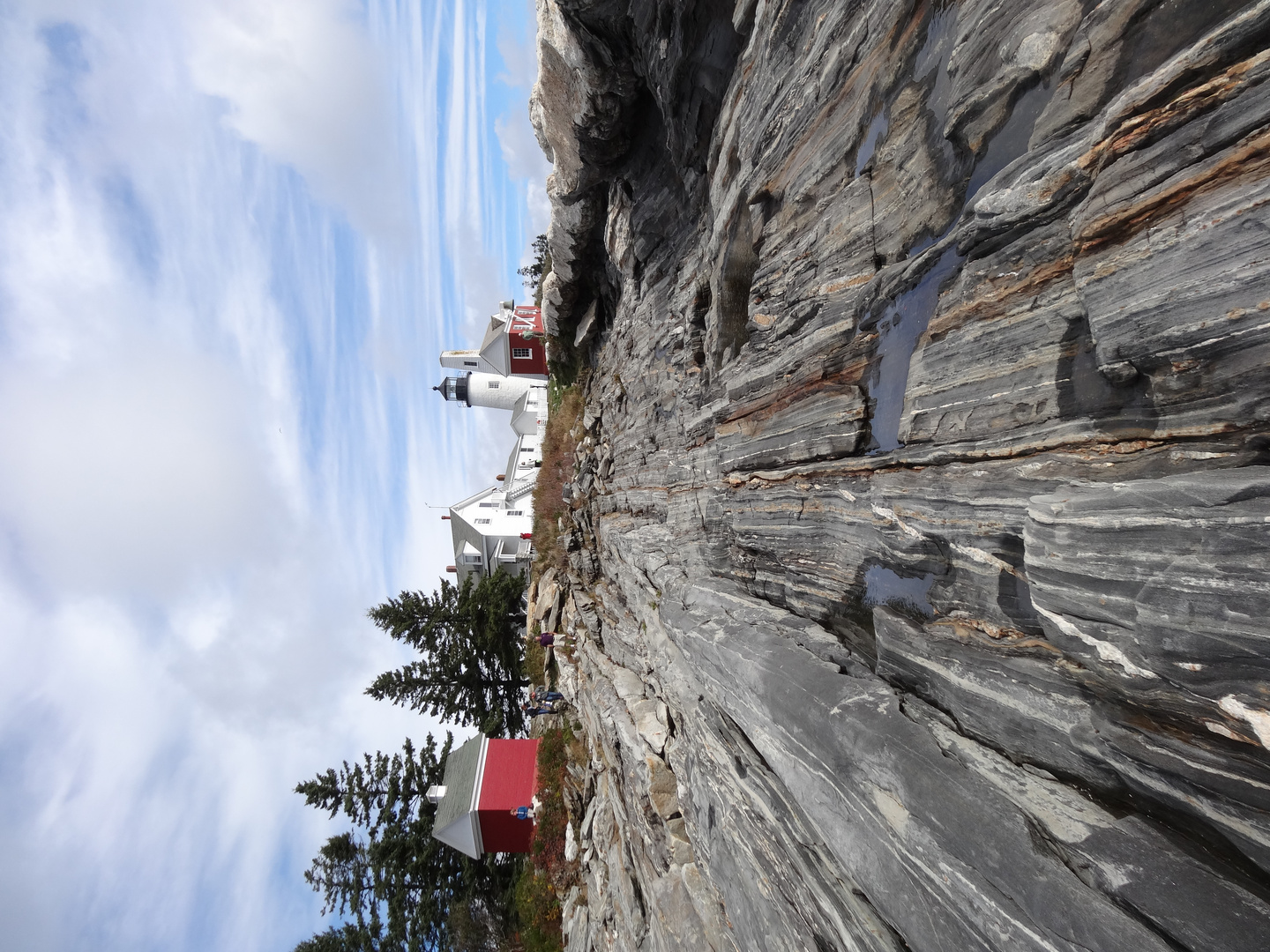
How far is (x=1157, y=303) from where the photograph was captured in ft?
12.5

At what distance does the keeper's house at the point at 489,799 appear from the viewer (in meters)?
21.8

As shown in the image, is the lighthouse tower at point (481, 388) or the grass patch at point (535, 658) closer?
the grass patch at point (535, 658)

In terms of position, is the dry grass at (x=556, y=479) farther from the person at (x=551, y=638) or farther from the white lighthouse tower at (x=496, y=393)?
the white lighthouse tower at (x=496, y=393)

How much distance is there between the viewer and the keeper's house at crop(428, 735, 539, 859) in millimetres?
21812

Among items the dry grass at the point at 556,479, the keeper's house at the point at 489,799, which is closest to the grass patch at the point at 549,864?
the keeper's house at the point at 489,799

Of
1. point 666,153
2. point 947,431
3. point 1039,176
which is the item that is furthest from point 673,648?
point 666,153

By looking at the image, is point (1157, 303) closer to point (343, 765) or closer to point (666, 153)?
point (666, 153)

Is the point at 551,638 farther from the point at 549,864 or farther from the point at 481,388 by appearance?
the point at 481,388

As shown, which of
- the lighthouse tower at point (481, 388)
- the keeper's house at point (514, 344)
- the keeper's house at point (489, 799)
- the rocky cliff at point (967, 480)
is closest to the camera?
the rocky cliff at point (967, 480)

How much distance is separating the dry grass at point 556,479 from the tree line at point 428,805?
5232 mm

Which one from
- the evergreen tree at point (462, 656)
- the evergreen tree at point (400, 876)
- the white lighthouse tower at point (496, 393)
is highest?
the white lighthouse tower at point (496, 393)

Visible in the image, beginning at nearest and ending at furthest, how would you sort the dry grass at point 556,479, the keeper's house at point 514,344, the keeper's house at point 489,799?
1. the keeper's house at point 489,799
2. the dry grass at point 556,479
3. the keeper's house at point 514,344

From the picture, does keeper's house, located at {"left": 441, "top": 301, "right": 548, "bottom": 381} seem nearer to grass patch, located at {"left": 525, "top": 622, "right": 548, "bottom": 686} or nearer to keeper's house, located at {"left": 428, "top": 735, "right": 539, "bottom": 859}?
grass patch, located at {"left": 525, "top": 622, "right": 548, "bottom": 686}

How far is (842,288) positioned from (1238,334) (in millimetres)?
4909
